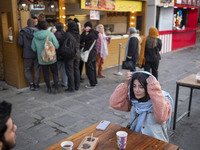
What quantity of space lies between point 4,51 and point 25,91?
1.36m

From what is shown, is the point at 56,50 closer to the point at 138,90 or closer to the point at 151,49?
the point at 151,49

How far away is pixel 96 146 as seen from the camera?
1.89 meters

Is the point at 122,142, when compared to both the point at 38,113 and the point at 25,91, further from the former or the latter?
the point at 25,91

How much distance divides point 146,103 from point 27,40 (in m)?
4.15

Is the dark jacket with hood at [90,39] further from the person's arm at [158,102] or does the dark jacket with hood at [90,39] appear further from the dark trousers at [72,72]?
the person's arm at [158,102]

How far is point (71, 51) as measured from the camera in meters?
5.32

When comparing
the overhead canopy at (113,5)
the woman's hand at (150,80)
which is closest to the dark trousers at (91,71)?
the overhead canopy at (113,5)

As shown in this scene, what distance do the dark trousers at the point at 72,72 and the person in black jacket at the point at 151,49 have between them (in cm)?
173

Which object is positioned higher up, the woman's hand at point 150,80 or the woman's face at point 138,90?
the woman's hand at point 150,80

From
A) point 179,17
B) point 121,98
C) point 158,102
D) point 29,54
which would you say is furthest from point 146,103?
point 179,17

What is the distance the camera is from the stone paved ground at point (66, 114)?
355cm

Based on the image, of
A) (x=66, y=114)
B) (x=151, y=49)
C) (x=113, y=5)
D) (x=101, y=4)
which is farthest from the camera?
(x=113, y=5)

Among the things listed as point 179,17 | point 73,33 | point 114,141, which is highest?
point 179,17

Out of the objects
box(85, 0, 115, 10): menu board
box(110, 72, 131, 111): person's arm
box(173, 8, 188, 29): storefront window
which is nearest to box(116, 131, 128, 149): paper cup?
box(110, 72, 131, 111): person's arm
